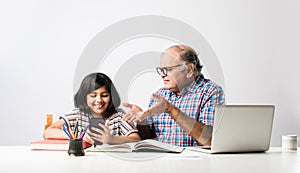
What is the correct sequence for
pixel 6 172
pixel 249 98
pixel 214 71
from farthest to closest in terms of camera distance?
1. pixel 249 98
2. pixel 214 71
3. pixel 6 172

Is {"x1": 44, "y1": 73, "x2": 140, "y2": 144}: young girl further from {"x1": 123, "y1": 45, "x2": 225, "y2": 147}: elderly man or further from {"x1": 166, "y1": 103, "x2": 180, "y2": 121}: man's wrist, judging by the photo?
{"x1": 166, "y1": 103, "x2": 180, "y2": 121}: man's wrist

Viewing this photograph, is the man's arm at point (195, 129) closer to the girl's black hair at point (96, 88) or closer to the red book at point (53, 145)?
the girl's black hair at point (96, 88)

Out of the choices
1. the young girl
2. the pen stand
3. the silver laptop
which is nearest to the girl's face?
the young girl

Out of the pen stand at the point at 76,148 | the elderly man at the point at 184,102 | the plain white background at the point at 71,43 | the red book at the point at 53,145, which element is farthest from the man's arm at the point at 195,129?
the plain white background at the point at 71,43

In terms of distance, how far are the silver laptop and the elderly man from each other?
1.27ft

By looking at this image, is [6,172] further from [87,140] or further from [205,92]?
[205,92]

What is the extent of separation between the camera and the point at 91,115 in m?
2.28

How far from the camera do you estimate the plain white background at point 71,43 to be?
3.31 metres

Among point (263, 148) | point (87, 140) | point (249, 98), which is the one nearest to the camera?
point (263, 148)

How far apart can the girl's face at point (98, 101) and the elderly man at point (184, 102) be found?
14 cm

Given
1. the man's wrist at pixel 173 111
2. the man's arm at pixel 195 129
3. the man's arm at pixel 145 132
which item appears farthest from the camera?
the man's arm at pixel 145 132

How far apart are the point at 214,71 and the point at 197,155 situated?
1337 millimetres

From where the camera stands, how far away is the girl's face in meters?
2.24

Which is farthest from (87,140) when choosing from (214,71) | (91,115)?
(214,71)
